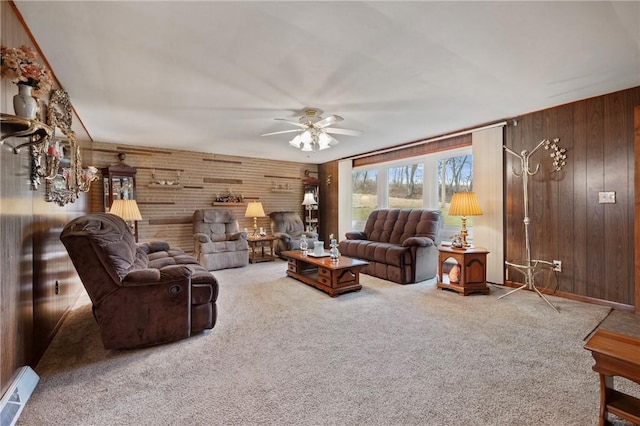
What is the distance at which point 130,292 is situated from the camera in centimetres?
233

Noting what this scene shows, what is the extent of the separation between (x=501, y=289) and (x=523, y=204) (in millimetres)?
1149

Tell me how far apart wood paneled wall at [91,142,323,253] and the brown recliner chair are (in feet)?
11.9

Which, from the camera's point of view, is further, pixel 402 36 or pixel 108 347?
pixel 108 347

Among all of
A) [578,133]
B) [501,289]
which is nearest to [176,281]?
[501,289]

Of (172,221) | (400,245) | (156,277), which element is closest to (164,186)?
(172,221)

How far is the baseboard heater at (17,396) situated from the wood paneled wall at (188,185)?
168 inches

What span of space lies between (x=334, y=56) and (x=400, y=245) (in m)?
3.13

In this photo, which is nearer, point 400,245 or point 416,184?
point 400,245

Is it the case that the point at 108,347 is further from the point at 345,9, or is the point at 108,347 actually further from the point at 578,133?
the point at 578,133

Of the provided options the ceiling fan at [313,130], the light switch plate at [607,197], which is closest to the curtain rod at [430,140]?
the light switch plate at [607,197]

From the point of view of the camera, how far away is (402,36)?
213 centimetres

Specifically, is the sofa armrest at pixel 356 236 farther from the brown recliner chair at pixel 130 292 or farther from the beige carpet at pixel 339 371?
the brown recliner chair at pixel 130 292

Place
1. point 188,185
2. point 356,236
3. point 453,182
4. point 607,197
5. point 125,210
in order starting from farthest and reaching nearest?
point 188,185 → point 356,236 → point 453,182 → point 125,210 → point 607,197

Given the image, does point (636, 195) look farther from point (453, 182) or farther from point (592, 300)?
point (453, 182)
